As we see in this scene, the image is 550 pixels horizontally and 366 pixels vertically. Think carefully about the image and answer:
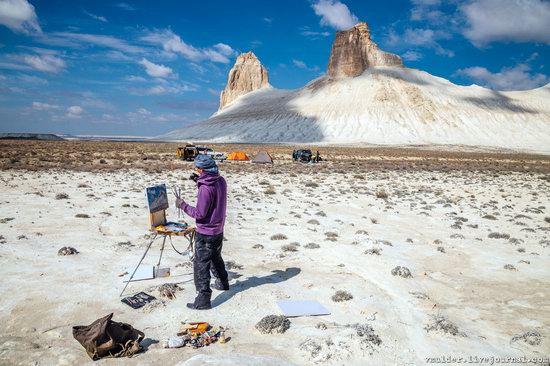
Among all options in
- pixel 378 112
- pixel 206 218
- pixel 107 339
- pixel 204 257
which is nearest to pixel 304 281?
pixel 204 257

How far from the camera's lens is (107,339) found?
178 inches

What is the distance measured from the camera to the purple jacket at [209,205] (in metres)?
5.80

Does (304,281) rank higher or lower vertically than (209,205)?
lower

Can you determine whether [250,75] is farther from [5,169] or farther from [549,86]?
[5,169]

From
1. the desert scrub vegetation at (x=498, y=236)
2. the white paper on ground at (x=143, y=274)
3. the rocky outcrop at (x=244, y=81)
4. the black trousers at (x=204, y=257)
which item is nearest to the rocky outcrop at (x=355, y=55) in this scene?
the rocky outcrop at (x=244, y=81)

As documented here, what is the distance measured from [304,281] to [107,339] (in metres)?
3.73

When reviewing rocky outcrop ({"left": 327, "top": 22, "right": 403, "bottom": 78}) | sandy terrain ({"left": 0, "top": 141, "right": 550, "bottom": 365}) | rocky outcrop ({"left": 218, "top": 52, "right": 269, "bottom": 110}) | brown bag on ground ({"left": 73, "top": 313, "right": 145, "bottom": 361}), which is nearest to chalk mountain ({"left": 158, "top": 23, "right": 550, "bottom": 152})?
rocky outcrop ({"left": 327, "top": 22, "right": 403, "bottom": 78})

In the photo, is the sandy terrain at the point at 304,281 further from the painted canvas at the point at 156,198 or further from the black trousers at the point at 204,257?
the painted canvas at the point at 156,198

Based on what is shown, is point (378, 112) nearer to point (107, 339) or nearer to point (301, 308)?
point (301, 308)

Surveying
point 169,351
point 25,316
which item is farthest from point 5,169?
point 169,351

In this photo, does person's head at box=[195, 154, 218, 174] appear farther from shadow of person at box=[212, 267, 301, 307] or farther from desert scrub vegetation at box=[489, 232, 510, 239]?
desert scrub vegetation at box=[489, 232, 510, 239]

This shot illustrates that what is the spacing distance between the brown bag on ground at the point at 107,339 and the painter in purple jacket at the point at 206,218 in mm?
1295

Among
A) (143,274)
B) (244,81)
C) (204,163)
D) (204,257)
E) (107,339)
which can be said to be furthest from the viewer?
(244,81)

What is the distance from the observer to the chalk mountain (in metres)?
109
